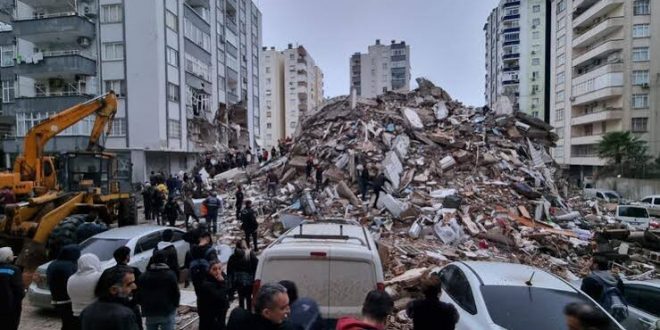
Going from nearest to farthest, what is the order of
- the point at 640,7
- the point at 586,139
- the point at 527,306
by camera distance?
1. the point at 527,306
2. the point at 640,7
3. the point at 586,139

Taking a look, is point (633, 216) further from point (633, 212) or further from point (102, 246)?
point (102, 246)

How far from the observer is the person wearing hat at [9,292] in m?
4.80

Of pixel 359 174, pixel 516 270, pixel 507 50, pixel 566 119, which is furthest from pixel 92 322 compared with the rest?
pixel 507 50

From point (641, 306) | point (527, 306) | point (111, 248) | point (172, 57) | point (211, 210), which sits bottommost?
point (641, 306)

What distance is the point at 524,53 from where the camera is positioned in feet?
213

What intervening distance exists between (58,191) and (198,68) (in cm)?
2399

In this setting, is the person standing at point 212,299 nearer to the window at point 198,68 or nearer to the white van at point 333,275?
the white van at point 333,275

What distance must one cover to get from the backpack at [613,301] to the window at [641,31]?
147 ft

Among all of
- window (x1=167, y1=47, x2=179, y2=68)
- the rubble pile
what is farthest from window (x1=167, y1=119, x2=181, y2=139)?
the rubble pile

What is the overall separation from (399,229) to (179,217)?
9.14m

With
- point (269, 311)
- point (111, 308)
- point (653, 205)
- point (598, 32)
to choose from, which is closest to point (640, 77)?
point (598, 32)

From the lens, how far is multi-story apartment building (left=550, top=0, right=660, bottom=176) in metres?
39.9

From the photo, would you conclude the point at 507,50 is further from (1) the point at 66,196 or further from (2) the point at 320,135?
(1) the point at 66,196

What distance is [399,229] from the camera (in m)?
13.9
